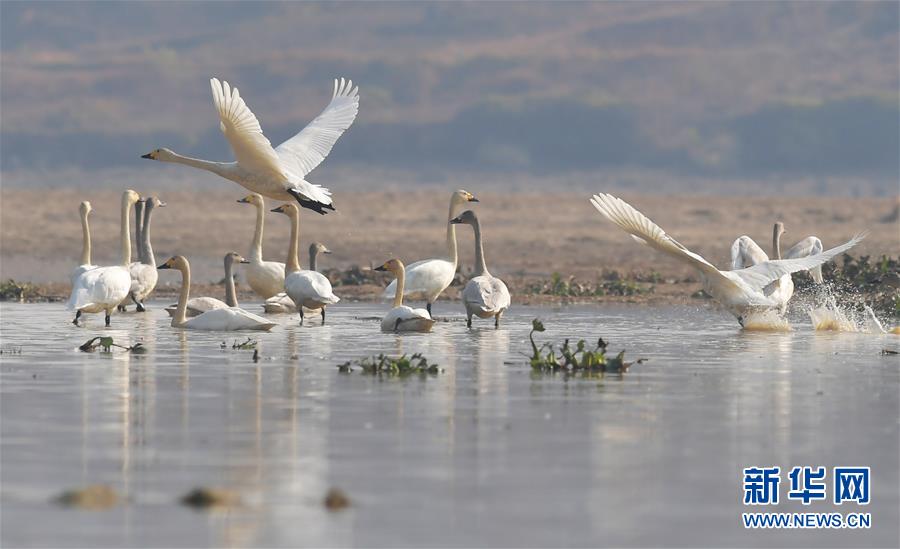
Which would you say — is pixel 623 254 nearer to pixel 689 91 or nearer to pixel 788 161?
pixel 788 161

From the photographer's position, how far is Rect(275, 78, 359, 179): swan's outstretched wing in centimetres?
1862

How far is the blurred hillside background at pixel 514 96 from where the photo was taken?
96.6 metres

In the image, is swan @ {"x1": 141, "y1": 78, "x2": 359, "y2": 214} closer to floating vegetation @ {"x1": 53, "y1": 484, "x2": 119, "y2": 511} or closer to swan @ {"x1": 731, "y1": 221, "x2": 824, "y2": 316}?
swan @ {"x1": 731, "y1": 221, "x2": 824, "y2": 316}

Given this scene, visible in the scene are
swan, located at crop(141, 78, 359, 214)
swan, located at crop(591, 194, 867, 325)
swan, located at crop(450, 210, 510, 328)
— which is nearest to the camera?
swan, located at crop(591, 194, 867, 325)

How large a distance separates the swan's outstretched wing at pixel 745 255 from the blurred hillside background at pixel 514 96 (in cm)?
5714

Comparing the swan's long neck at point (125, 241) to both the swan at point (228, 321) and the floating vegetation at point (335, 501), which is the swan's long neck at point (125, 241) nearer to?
the swan at point (228, 321)

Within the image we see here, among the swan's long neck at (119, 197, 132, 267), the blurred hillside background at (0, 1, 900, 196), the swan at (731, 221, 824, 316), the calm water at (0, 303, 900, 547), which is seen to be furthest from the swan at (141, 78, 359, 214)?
the blurred hillside background at (0, 1, 900, 196)

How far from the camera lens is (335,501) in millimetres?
8344

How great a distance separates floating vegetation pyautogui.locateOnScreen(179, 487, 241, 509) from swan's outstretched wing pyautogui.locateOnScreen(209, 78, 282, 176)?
7.08 meters

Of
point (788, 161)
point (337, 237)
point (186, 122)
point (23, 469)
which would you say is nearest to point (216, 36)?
point (186, 122)

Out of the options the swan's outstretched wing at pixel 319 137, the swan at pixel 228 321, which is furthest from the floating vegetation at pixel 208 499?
the swan's outstretched wing at pixel 319 137

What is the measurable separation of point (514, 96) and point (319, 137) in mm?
91414

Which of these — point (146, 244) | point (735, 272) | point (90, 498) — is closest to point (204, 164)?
point (146, 244)

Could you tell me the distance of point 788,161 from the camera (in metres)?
99.2
